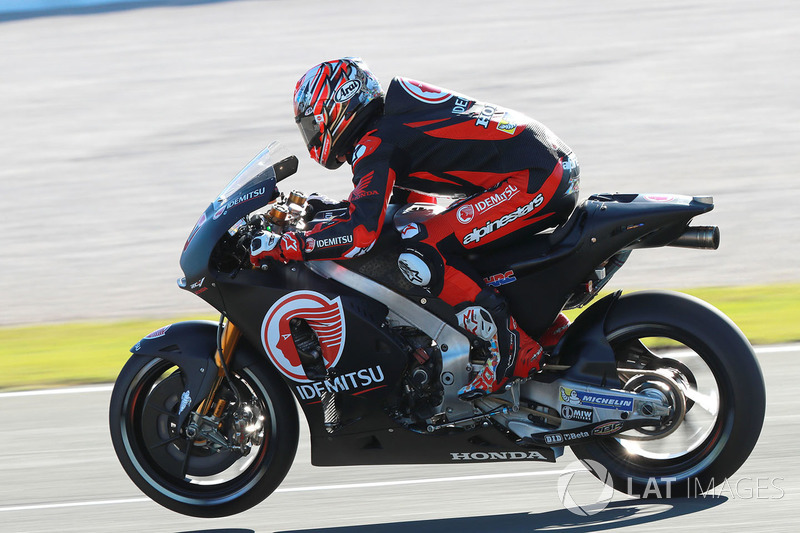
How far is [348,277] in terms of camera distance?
4.53 metres

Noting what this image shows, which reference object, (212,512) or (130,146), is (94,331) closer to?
(212,512)

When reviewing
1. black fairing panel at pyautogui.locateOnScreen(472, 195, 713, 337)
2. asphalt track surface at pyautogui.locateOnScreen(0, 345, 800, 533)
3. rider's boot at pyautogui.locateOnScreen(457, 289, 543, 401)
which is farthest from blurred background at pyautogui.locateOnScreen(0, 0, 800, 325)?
rider's boot at pyautogui.locateOnScreen(457, 289, 543, 401)

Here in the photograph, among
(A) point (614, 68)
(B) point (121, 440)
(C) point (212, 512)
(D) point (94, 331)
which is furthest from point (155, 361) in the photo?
(A) point (614, 68)

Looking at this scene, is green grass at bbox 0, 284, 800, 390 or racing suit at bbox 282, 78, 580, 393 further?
green grass at bbox 0, 284, 800, 390

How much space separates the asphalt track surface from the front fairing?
43.5 inches

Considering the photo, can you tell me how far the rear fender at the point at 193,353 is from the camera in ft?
15.1

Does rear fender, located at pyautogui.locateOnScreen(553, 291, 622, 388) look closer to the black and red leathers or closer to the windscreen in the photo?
the black and red leathers

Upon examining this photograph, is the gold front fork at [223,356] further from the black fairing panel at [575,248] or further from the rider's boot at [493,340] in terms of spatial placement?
the black fairing panel at [575,248]

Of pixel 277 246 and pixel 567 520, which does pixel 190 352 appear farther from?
pixel 567 520

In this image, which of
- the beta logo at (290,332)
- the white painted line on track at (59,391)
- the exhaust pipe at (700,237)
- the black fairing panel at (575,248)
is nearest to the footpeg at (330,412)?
the beta logo at (290,332)

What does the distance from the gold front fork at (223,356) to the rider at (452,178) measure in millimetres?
388

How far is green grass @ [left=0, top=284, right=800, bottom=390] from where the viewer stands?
7121 mm

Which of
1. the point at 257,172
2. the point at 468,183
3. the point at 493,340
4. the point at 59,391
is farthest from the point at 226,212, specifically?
the point at 59,391

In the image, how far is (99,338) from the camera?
8133 millimetres
